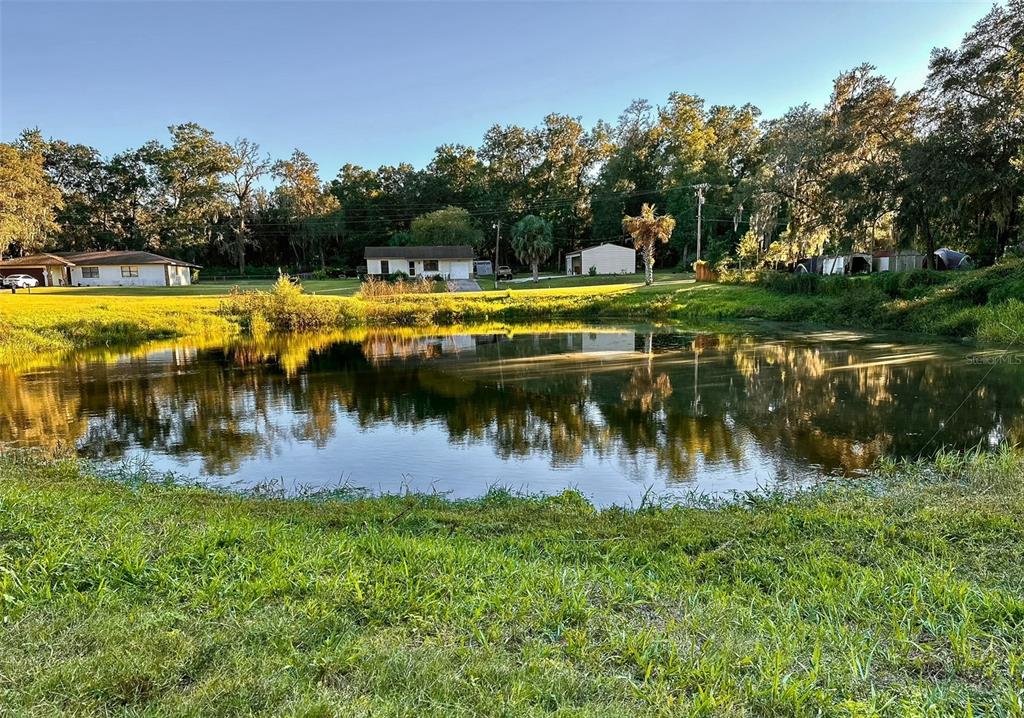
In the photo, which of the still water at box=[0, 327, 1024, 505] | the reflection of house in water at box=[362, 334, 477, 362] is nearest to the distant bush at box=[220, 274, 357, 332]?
the reflection of house in water at box=[362, 334, 477, 362]

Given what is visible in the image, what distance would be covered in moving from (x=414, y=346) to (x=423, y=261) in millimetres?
31911

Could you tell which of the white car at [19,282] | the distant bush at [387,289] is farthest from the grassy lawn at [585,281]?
the white car at [19,282]

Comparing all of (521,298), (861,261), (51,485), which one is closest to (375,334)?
(521,298)

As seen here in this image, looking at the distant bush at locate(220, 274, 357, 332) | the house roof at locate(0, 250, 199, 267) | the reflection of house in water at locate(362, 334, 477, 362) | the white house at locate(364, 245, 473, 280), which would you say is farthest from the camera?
the white house at locate(364, 245, 473, 280)

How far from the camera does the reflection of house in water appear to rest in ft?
71.5

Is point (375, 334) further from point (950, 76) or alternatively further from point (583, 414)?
point (950, 76)

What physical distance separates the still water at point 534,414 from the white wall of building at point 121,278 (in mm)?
35682

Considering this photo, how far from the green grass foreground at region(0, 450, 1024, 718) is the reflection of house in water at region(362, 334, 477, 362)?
51.7 ft

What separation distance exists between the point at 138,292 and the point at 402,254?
68.7 feet

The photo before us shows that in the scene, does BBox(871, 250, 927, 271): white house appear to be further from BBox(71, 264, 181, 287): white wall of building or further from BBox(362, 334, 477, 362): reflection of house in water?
BBox(71, 264, 181, 287): white wall of building

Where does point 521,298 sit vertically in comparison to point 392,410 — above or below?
above

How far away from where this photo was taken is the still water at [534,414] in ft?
29.1

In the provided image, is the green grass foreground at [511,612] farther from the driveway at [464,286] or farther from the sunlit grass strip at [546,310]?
the driveway at [464,286]

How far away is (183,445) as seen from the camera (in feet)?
34.2
